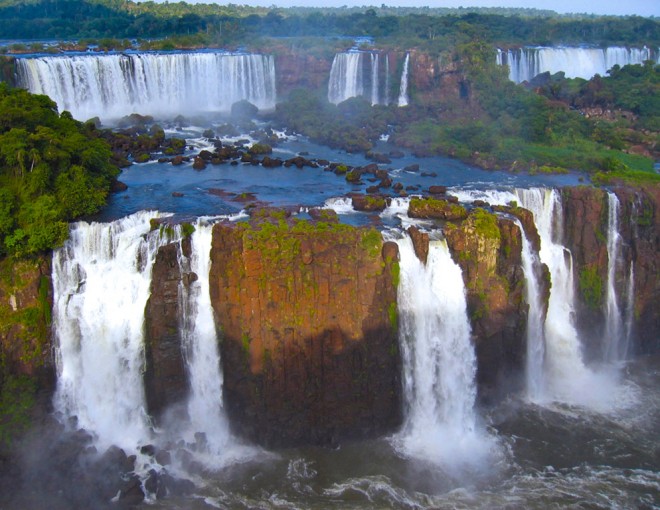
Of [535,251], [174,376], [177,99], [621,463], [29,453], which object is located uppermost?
[177,99]

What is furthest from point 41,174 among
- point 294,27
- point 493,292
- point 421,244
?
point 294,27

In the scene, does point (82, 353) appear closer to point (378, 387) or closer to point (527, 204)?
point (378, 387)

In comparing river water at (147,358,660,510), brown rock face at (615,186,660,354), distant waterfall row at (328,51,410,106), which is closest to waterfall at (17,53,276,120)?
distant waterfall row at (328,51,410,106)

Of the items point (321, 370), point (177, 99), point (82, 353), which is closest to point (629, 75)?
point (177, 99)

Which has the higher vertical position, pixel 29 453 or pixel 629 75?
pixel 629 75

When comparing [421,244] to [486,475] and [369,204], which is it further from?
[486,475]

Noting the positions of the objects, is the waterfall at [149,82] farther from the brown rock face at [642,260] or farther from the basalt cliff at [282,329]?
the brown rock face at [642,260]

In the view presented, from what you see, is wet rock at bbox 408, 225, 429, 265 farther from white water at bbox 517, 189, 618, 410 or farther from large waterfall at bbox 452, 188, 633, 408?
white water at bbox 517, 189, 618, 410

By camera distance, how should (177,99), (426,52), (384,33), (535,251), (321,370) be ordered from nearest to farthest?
1. (321,370)
2. (535,251)
3. (177,99)
4. (426,52)
5. (384,33)
